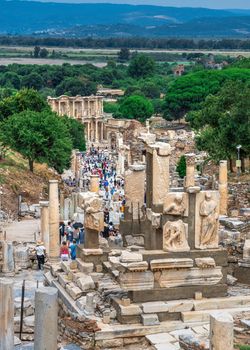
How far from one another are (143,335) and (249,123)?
31.7m

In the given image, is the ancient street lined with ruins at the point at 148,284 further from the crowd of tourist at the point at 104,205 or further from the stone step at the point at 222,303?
the crowd of tourist at the point at 104,205

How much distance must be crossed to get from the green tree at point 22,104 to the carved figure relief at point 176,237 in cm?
5172

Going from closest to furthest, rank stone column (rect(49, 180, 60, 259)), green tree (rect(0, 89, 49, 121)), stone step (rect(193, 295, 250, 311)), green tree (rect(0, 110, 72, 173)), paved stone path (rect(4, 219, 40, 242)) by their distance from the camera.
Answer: stone step (rect(193, 295, 250, 311)) → stone column (rect(49, 180, 60, 259)) → paved stone path (rect(4, 219, 40, 242)) → green tree (rect(0, 110, 72, 173)) → green tree (rect(0, 89, 49, 121))

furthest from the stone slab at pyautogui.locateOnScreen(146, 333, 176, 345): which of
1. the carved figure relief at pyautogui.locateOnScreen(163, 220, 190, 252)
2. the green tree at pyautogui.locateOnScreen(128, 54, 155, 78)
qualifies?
the green tree at pyautogui.locateOnScreen(128, 54, 155, 78)

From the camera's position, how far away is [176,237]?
24.9 meters

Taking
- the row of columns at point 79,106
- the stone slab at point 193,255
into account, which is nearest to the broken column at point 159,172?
the stone slab at point 193,255

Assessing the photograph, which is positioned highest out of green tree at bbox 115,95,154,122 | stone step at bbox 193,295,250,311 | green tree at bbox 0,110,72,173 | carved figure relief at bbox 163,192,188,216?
carved figure relief at bbox 163,192,188,216

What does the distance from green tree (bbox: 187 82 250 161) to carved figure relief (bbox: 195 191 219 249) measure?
94.7 feet

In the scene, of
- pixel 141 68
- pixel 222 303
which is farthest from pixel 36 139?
pixel 141 68

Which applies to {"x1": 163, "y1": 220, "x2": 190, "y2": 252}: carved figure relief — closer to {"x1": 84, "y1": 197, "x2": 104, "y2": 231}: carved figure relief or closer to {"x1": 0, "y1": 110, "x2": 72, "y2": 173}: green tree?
{"x1": 84, "y1": 197, "x2": 104, "y2": 231}: carved figure relief

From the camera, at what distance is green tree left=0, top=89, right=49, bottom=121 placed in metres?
76.2

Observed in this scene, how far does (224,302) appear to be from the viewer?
974 inches

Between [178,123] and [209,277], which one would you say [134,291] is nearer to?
[209,277]

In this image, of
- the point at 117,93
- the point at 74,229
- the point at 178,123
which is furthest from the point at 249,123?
the point at 117,93
